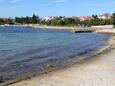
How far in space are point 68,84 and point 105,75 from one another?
3126 mm

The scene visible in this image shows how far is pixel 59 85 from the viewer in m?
14.5

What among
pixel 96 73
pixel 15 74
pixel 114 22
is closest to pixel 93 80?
pixel 96 73

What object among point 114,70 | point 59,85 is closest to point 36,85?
point 59,85

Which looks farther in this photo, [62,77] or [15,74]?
[15,74]

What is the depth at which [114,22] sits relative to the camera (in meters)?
190

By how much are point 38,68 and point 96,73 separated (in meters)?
5.50

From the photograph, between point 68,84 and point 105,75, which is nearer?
point 68,84

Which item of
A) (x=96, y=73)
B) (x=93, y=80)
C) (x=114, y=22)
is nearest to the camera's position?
(x=93, y=80)

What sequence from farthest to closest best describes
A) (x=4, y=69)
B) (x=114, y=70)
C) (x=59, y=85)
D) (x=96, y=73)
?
(x=4, y=69), (x=114, y=70), (x=96, y=73), (x=59, y=85)

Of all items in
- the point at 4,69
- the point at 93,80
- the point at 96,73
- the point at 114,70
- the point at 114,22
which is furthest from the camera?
the point at 114,22

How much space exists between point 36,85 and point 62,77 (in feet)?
8.70

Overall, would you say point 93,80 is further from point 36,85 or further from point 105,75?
point 36,85

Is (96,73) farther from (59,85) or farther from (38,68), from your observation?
(38,68)

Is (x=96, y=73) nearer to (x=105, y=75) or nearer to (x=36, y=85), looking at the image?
(x=105, y=75)
